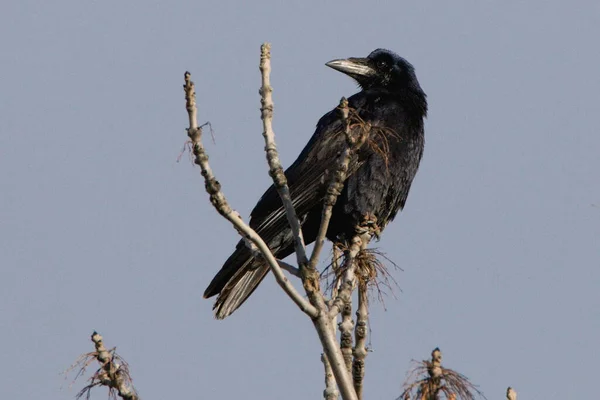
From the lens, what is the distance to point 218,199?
14.4 feet

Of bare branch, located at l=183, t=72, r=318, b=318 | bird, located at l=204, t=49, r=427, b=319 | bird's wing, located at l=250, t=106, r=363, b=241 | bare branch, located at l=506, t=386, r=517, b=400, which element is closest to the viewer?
bare branch, located at l=506, t=386, r=517, b=400

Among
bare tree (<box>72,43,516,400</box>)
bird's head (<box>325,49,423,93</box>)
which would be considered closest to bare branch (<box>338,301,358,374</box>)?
bare tree (<box>72,43,516,400</box>)

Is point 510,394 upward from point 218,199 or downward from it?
downward

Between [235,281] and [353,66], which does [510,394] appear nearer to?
[235,281]

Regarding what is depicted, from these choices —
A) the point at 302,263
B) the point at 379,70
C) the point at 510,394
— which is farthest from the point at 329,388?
the point at 379,70

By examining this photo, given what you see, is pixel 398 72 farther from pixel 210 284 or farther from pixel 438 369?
pixel 438 369

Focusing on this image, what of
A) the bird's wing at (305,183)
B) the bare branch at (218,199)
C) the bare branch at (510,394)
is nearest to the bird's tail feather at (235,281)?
the bird's wing at (305,183)

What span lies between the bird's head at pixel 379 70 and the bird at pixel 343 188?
0.20 meters

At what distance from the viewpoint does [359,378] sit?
198 inches

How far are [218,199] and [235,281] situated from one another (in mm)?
2819

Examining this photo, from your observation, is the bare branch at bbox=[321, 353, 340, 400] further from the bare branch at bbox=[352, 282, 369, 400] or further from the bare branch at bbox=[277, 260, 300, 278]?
the bare branch at bbox=[277, 260, 300, 278]

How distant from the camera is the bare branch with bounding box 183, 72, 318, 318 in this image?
170 inches

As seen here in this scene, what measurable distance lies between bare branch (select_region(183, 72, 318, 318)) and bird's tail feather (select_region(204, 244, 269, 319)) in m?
2.46

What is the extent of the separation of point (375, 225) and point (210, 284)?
129 centimetres
